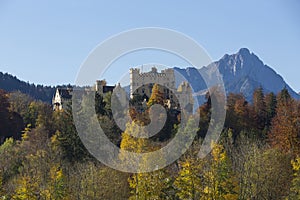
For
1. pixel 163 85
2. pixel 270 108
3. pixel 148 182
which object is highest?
pixel 163 85

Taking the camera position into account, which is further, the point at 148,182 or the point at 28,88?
the point at 28,88

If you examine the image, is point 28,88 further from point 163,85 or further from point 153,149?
point 153,149

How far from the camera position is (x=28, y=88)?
16188cm

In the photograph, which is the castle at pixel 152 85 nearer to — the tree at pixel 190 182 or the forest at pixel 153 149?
the forest at pixel 153 149

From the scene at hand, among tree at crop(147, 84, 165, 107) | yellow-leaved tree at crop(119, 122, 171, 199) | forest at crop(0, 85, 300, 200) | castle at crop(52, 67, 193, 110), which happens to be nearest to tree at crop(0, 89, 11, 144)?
forest at crop(0, 85, 300, 200)

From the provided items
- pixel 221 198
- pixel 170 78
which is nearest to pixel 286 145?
pixel 221 198

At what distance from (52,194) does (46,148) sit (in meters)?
15.9

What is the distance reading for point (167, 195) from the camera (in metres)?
30.3

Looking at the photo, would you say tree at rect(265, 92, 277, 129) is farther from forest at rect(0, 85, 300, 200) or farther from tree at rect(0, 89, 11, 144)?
tree at rect(0, 89, 11, 144)

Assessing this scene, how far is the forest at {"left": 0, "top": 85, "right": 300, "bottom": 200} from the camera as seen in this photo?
30.0 meters

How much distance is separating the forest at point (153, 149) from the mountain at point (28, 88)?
3645 inches

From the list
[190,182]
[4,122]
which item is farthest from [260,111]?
[190,182]

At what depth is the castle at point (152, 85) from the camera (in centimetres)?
6944

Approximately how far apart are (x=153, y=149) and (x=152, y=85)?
39.2 meters
